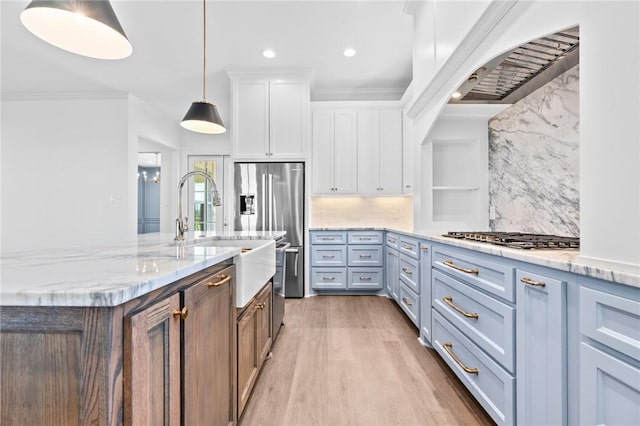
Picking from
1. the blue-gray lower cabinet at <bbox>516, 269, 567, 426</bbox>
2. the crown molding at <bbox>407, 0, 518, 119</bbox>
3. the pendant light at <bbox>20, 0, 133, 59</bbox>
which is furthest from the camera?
the crown molding at <bbox>407, 0, 518, 119</bbox>

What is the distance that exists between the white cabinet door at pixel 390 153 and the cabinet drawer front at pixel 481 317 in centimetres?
235

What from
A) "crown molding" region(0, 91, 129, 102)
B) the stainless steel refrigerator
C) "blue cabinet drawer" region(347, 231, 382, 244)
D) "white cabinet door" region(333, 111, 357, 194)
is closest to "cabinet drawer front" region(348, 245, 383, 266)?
"blue cabinet drawer" region(347, 231, 382, 244)

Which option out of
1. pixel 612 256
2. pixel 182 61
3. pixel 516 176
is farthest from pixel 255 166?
pixel 612 256

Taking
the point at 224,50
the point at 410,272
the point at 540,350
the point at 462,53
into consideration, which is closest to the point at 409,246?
the point at 410,272

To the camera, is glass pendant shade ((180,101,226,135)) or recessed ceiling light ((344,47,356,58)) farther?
recessed ceiling light ((344,47,356,58))

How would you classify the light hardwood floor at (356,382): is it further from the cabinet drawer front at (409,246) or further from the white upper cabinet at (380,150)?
the white upper cabinet at (380,150)

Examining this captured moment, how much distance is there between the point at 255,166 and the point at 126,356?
3.50 meters

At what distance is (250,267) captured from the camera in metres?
1.51

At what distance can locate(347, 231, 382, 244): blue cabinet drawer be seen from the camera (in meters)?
3.92

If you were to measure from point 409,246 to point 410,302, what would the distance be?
511 millimetres

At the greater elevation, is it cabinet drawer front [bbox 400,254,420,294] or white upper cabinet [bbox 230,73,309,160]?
white upper cabinet [bbox 230,73,309,160]

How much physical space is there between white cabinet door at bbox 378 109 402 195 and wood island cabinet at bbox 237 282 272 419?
2.63m

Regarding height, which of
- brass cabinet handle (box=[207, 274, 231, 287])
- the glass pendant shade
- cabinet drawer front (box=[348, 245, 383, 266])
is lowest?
cabinet drawer front (box=[348, 245, 383, 266])

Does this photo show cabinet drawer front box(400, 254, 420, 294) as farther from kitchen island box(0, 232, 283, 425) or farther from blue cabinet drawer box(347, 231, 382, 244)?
kitchen island box(0, 232, 283, 425)
